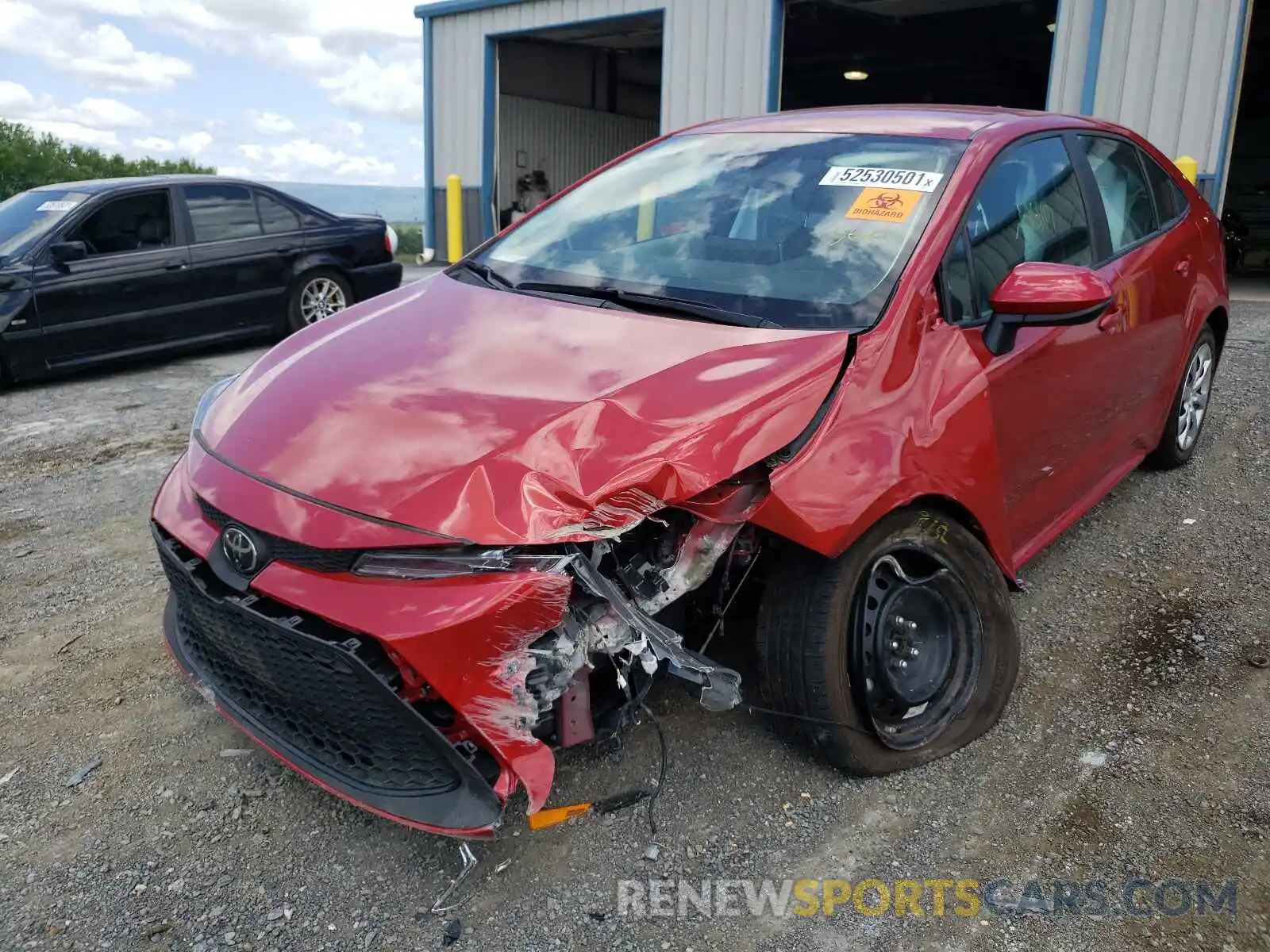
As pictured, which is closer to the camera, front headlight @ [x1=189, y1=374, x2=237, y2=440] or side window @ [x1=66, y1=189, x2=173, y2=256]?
front headlight @ [x1=189, y1=374, x2=237, y2=440]

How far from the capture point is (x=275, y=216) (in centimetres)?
799

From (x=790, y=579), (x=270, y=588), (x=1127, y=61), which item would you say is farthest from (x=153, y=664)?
(x=1127, y=61)

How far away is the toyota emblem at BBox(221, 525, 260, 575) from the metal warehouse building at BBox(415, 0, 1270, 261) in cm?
907

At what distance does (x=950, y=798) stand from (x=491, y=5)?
500 inches

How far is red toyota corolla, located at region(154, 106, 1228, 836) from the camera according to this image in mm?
1998

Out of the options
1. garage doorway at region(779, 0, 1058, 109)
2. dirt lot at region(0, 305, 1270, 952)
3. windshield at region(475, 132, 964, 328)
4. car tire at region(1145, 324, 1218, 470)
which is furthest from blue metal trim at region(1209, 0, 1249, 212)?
windshield at region(475, 132, 964, 328)

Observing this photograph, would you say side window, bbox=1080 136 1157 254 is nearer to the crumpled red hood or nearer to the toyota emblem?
the crumpled red hood

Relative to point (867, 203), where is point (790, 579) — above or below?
below

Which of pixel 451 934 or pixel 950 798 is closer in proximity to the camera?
pixel 451 934

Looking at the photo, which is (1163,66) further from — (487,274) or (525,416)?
(525,416)

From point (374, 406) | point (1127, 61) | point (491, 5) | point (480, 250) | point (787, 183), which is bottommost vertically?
point (374, 406)

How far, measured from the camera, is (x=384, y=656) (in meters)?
1.96

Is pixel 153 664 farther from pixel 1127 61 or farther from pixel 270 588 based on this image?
pixel 1127 61

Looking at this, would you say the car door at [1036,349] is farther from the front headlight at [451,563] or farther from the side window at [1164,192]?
the front headlight at [451,563]
